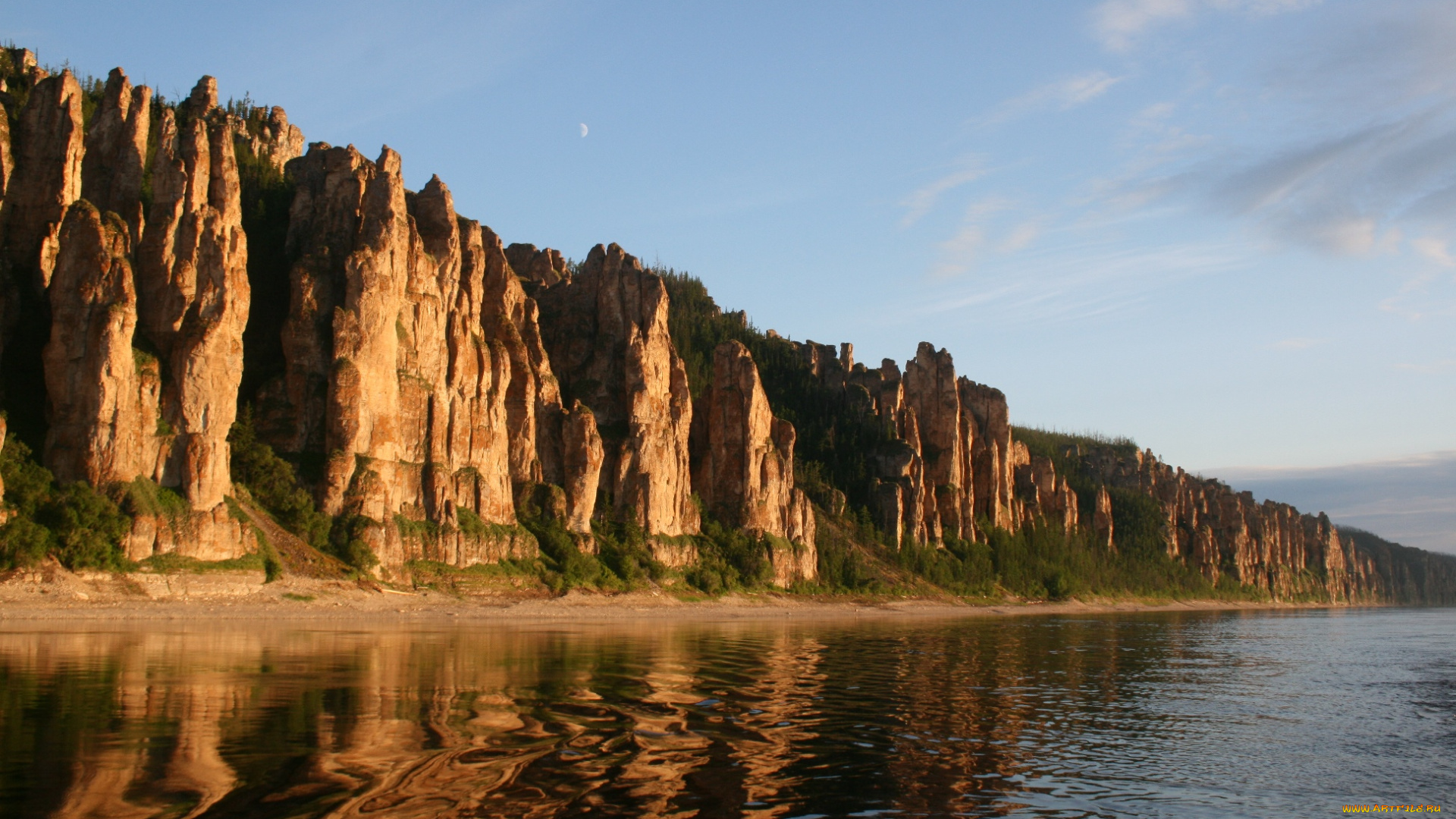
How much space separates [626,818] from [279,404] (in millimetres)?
85762

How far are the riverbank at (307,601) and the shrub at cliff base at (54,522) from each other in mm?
1152

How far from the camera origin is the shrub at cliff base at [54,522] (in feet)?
211

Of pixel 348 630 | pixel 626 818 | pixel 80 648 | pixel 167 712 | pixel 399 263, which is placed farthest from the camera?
pixel 399 263

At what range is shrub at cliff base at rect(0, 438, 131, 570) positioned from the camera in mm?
64188

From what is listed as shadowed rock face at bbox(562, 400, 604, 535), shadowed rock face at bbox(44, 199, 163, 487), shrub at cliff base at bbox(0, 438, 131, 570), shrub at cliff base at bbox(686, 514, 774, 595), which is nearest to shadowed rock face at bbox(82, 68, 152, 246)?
shadowed rock face at bbox(44, 199, 163, 487)

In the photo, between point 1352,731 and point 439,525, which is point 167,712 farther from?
point 439,525

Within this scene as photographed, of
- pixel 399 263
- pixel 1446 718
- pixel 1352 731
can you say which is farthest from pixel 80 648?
pixel 399 263

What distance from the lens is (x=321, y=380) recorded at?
312ft

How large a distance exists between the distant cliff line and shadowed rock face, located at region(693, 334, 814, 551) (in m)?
0.44

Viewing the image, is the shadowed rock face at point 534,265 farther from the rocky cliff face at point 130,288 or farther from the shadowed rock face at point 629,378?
the rocky cliff face at point 130,288

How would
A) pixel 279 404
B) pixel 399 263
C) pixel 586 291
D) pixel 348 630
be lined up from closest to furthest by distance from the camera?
pixel 348 630
pixel 279 404
pixel 399 263
pixel 586 291

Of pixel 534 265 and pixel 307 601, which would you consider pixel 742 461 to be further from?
pixel 307 601

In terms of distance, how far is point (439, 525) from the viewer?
314ft

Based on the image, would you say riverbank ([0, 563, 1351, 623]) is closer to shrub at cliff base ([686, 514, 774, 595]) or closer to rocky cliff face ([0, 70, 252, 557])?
shrub at cliff base ([686, 514, 774, 595])
